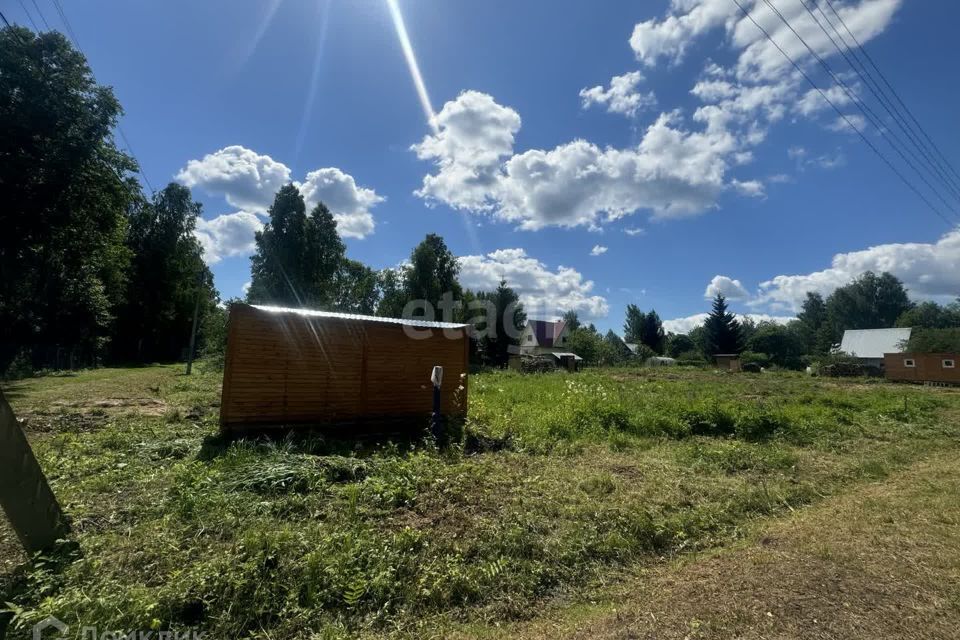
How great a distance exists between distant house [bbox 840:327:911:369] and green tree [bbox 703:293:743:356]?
374 inches

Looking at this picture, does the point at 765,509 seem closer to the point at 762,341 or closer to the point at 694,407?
the point at 694,407

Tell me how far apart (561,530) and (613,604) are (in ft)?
3.12

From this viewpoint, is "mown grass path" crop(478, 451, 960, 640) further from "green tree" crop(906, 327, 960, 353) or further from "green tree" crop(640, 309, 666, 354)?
"green tree" crop(640, 309, 666, 354)

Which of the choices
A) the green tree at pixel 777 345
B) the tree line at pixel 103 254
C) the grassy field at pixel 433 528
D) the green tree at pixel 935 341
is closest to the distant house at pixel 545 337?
the tree line at pixel 103 254

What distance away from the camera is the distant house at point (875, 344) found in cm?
3761

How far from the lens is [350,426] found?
25.2 ft

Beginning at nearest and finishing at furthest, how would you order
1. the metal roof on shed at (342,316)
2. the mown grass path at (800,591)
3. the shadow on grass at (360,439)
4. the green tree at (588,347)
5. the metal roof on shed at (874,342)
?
the mown grass path at (800,591) → the shadow on grass at (360,439) → the metal roof on shed at (342,316) → the metal roof on shed at (874,342) → the green tree at (588,347)

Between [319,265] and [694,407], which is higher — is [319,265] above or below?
above

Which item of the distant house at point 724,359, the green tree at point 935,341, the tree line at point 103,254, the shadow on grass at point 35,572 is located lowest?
the shadow on grass at point 35,572

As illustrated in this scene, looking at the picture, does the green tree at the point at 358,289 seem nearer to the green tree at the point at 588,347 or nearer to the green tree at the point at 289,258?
A: the green tree at the point at 289,258

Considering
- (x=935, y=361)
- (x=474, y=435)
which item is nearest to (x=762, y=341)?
(x=935, y=361)

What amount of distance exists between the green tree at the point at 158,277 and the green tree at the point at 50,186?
33.7 ft

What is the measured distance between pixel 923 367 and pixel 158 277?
54729 mm

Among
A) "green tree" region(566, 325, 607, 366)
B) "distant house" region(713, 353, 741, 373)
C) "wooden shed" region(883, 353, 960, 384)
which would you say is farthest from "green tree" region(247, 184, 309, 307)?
"wooden shed" region(883, 353, 960, 384)
